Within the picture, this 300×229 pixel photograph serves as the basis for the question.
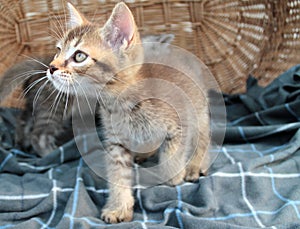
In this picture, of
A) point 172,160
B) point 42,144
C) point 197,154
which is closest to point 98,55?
point 172,160

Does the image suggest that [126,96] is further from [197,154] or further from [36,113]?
[36,113]

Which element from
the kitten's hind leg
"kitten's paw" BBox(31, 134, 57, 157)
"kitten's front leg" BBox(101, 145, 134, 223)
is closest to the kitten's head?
"kitten's front leg" BBox(101, 145, 134, 223)

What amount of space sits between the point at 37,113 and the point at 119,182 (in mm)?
647

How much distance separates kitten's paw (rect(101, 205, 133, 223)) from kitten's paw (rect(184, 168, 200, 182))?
11.2 inches

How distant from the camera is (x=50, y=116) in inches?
68.7

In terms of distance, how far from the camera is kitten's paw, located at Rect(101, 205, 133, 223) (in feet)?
4.09

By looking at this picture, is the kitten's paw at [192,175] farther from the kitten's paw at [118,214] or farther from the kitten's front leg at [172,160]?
the kitten's paw at [118,214]

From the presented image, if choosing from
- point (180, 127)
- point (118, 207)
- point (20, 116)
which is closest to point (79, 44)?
point (180, 127)

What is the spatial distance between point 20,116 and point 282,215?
132 centimetres

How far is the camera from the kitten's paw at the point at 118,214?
125 cm

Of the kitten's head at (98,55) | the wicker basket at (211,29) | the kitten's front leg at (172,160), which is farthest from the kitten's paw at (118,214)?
the wicker basket at (211,29)

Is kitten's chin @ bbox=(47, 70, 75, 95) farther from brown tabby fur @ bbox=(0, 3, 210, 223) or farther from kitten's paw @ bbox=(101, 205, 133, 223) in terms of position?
kitten's paw @ bbox=(101, 205, 133, 223)

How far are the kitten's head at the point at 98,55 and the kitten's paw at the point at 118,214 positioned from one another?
0.44 m

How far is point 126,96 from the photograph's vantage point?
1.28 metres
